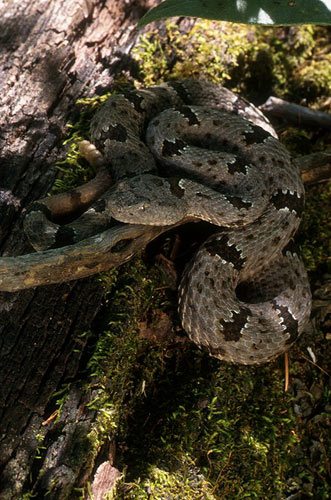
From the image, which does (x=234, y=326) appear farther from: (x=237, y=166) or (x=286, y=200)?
(x=237, y=166)

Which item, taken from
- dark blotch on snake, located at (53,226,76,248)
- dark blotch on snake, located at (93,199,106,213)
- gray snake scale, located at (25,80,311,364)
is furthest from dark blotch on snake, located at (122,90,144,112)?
dark blotch on snake, located at (53,226,76,248)

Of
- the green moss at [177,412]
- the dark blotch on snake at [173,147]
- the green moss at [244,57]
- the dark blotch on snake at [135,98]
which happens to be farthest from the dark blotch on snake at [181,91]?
the green moss at [177,412]

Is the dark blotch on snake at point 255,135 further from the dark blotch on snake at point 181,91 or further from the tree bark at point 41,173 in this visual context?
the tree bark at point 41,173

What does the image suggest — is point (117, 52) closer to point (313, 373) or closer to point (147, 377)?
point (147, 377)

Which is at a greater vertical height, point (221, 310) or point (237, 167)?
point (237, 167)

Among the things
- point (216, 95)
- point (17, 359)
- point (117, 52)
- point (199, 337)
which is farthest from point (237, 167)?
point (17, 359)

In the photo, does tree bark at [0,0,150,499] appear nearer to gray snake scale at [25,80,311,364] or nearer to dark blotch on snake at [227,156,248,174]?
gray snake scale at [25,80,311,364]
